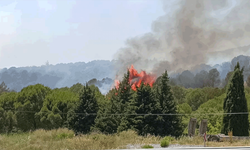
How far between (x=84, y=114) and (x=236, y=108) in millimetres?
16971

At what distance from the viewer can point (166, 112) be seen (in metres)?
34.5

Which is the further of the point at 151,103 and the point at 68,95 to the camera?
the point at 68,95

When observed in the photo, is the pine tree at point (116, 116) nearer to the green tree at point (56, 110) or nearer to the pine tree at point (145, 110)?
the pine tree at point (145, 110)

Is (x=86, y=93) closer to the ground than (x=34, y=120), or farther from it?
farther from it

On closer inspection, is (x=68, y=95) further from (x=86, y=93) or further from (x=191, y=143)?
(x=191, y=143)

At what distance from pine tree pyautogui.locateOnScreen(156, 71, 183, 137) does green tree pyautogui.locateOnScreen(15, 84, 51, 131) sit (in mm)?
25333

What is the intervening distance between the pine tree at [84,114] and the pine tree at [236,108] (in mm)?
15142

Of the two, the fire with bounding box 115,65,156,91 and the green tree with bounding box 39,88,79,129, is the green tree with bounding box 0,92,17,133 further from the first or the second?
the fire with bounding box 115,65,156,91

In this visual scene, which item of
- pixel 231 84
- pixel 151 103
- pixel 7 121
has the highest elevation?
pixel 231 84

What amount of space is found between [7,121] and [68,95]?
1220cm

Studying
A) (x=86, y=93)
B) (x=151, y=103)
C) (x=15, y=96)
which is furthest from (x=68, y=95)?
(x=151, y=103)

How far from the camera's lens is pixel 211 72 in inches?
4414

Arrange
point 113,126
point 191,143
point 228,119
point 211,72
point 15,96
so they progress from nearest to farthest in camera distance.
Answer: point 191,143 → point 228,119 → point 113,126 → point 15,96 → point 211,72

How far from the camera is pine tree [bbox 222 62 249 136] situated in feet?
103
